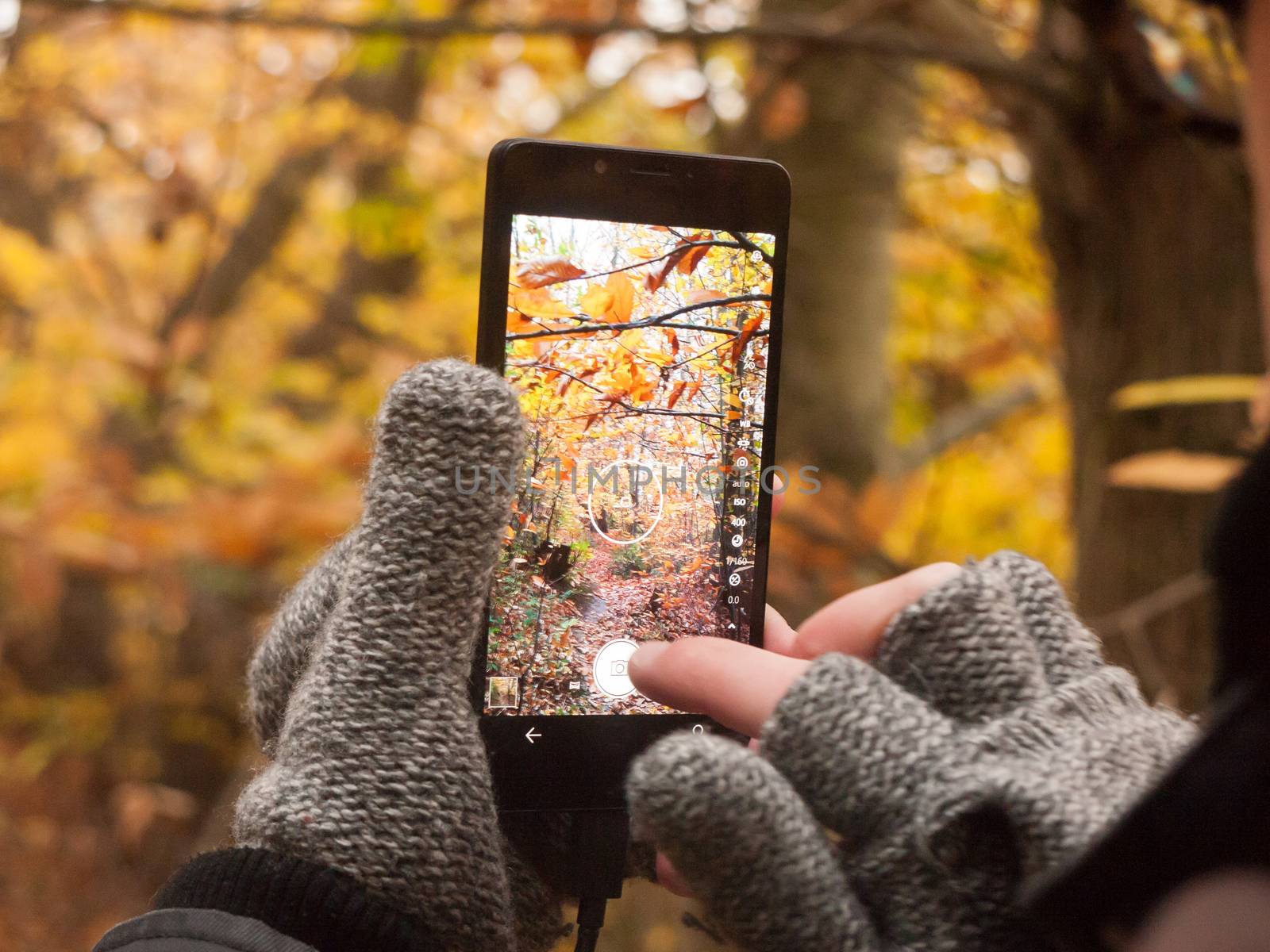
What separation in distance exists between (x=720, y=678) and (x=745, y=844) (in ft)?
0.34

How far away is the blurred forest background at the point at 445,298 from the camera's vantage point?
1.50 metres

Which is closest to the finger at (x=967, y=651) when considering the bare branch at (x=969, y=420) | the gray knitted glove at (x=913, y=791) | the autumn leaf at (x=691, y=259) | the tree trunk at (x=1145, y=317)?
the gray knitted glove at (x=913, y=791)

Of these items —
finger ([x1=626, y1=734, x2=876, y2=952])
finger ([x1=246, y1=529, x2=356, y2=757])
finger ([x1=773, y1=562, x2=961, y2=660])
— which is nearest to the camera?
finger ([x1=626, y1=734, x2=876, y2=952])

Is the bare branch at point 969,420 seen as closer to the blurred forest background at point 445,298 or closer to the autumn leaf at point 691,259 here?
the blurred forest background at point 445,298

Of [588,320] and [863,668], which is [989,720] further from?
[588,320]

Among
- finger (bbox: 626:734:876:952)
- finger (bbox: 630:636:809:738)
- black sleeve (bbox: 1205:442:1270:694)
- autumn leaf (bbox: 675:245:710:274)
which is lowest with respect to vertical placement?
finger (bbox: 626:734:876:952)

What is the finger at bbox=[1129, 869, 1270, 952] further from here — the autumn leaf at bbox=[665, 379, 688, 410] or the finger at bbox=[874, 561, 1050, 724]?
the autumn leaf at bbox=[665, 379, 688, 410]

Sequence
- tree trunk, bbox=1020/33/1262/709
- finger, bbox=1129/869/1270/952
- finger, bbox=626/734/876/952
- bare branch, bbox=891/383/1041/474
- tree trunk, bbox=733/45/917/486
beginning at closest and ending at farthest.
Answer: finger, bbox=1129/869/1270/952 < finger, bbox=626/734/876/952 < tree trunk, bbox=1020/33/1262/709 < tree trunk, bbox=733/45/917/486 < bare branch, bbox=891/383/1041/474

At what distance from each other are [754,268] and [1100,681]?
13.8 inches

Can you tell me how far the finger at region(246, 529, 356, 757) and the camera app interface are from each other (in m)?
0.10

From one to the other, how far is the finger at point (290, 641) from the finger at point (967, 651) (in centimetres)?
34

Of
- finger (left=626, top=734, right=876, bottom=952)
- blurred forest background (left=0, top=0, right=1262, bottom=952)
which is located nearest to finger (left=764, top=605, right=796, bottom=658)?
finger (left=626, top=734, right=876, bottom=952)

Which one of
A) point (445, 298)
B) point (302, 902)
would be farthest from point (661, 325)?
point (445, 298)

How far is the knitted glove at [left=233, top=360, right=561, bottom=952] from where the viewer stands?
1.91ft
